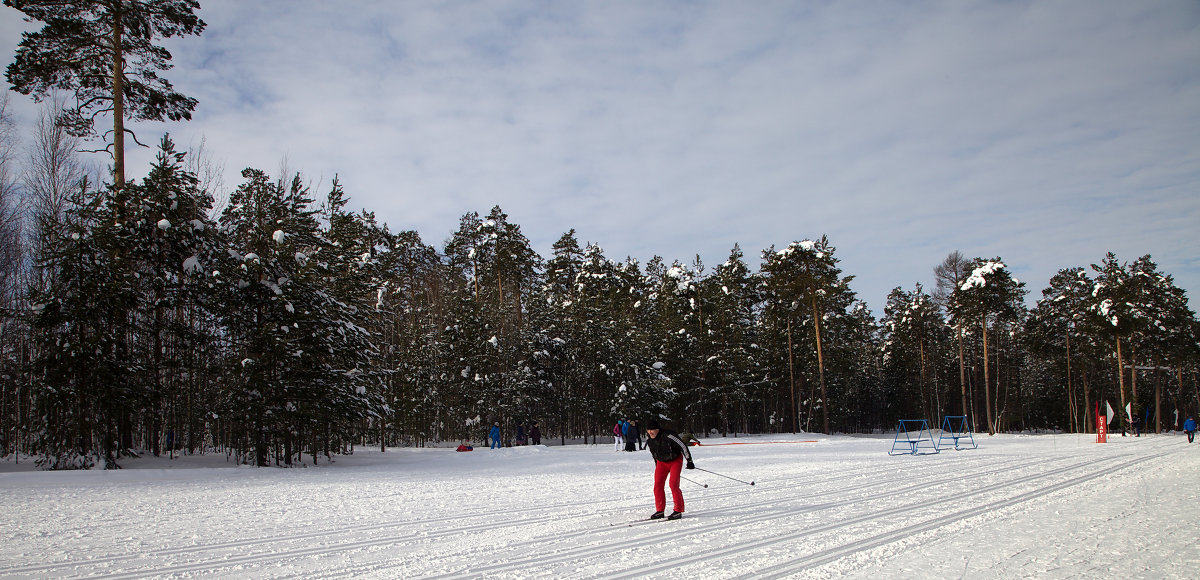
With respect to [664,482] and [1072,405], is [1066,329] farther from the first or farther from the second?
[664,482]

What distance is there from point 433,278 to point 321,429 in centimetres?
2980

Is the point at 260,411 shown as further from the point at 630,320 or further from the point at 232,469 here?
the point at 630,320

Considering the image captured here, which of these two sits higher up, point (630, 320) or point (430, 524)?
point (630, 320)

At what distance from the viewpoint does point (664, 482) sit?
1029cm

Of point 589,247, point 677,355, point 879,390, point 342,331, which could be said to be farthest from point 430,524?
point 879,390

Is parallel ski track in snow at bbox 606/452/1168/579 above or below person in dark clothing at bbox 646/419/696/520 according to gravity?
below

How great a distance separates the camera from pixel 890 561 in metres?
7.10

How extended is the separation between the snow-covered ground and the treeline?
486 centimetres

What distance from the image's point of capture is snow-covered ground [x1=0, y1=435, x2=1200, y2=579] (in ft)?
23.1

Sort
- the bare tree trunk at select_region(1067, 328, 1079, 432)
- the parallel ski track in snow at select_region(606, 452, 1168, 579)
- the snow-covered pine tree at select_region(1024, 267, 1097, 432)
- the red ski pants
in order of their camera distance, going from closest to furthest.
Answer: the parallel ski track in snow at select_region(606, 452, 1168, 579) < the red ski pants < the snow-covered pine tree at select_region(1024, 267, 1097, 432) < the bare tree trunk at select_region(1067, 328, 1079, 432)

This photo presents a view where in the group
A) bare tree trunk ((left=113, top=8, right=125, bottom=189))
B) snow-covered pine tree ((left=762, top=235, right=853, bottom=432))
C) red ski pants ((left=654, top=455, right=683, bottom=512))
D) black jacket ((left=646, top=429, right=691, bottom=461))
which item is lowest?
red ski pants ((left=654, top=455, right=683, bottom=512))

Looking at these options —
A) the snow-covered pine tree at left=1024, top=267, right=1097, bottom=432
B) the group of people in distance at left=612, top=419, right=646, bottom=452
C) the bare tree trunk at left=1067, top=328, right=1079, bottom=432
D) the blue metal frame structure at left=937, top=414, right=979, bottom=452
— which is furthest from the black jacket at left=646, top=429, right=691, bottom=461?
the bare tree trunk at left=1067, top=328, right=1079, bottom=432

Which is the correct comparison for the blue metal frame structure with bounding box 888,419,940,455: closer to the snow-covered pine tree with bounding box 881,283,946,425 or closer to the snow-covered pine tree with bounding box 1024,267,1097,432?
the snow-covered pine tree with bounding box 1024,267,1097,432

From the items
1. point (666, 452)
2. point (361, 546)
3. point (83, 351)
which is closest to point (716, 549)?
point (666, 452)
